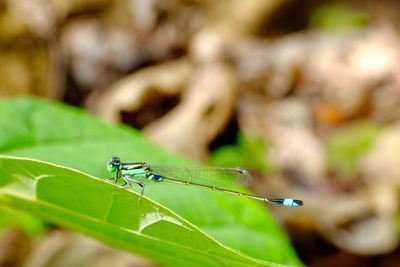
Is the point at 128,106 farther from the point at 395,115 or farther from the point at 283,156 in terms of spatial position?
the point at 395,115

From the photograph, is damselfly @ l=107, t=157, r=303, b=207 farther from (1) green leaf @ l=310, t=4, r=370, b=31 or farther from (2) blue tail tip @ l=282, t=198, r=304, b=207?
(1) green leaf @ l=310, t=4, r=370, b=31

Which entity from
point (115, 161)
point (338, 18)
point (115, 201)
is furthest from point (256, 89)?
point (115, 201)

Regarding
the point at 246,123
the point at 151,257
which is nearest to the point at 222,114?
the point at 246,123

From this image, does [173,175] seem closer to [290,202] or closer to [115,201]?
[290,202]

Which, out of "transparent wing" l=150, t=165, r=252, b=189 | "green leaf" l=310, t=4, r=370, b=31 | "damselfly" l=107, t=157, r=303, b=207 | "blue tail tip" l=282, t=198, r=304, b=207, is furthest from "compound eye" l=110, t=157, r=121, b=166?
"green leaf" l=310, t=4, r=370, b=31

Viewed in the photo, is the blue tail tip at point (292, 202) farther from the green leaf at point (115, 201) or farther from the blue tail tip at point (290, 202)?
the green leaf at point (115, 201)

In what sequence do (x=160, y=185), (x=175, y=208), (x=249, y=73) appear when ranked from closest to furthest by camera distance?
(x=175, y=208), (x=160, y=185), (x=249, y=73)
